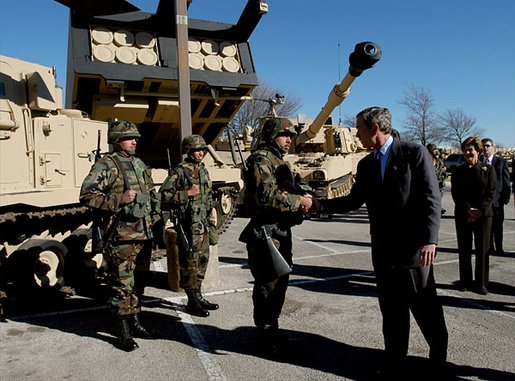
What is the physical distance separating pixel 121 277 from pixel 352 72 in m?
7.54

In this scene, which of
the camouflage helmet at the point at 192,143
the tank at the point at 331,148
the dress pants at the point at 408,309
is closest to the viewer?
the dress pants at the point at 408,309

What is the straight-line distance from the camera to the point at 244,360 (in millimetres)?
3771

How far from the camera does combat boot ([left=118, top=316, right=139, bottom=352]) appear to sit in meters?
4.04

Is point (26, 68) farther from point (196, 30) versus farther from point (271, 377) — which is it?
point (271, 377)

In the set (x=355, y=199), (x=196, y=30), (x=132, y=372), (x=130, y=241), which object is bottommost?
(x=132, y=372)

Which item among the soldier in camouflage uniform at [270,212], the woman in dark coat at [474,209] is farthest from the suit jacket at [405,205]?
the woman in dark coat at [474,209]

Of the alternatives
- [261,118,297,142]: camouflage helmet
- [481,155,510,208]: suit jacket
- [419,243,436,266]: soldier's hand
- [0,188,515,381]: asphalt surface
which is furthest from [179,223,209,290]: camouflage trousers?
[481,155,510,208]: suit jacket

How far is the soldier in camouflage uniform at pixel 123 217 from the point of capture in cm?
403

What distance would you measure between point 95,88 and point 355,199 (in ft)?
19.5

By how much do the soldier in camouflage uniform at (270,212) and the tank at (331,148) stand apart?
5325 millimetres

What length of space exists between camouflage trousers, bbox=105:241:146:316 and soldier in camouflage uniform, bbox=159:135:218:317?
0.83 m

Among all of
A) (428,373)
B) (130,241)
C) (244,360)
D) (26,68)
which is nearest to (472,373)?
(428,373)

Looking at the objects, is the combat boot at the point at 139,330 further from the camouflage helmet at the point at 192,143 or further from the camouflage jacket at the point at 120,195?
the camouflage helmet at the point at 192,143

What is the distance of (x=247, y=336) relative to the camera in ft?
14.1
